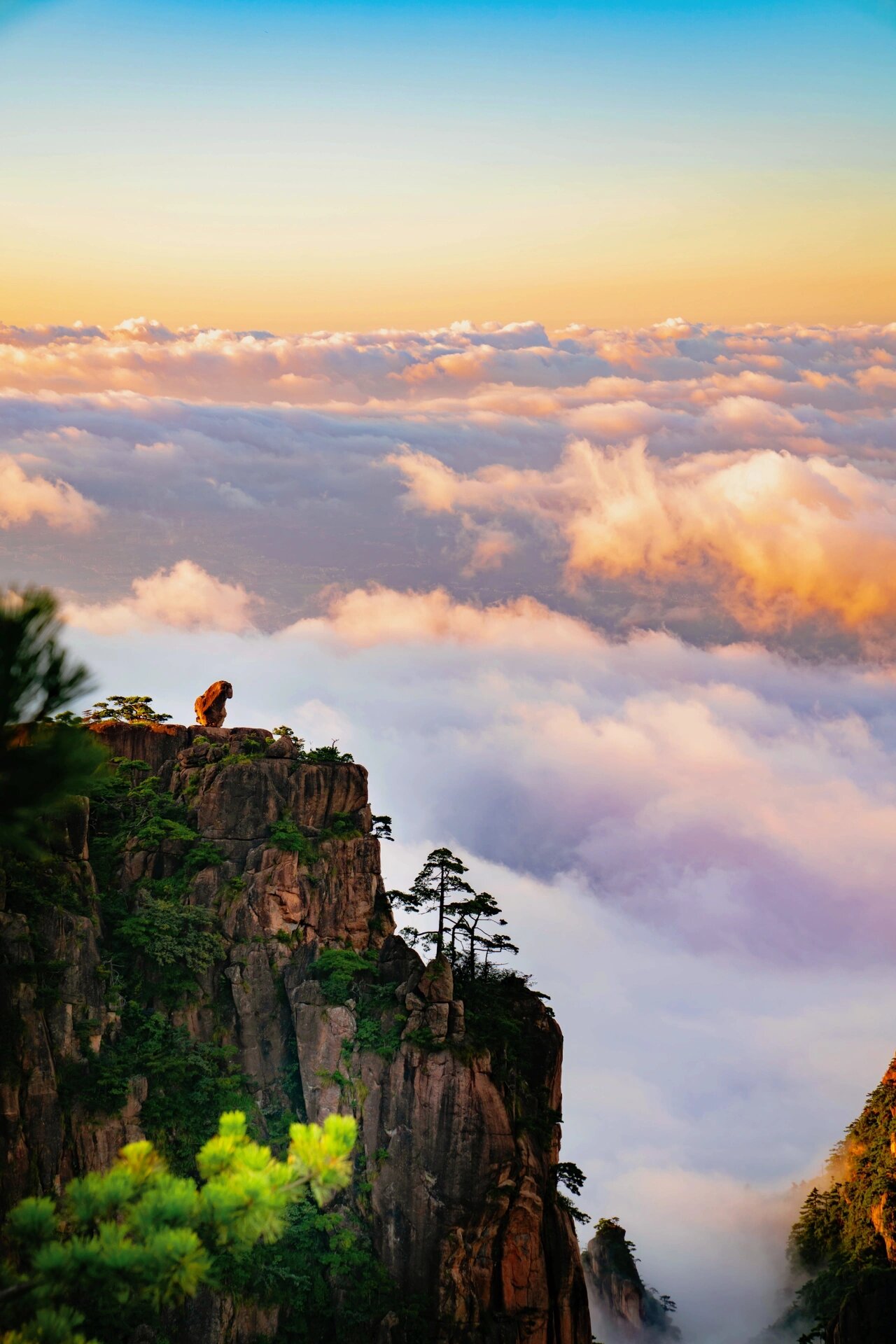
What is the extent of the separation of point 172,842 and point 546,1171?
1635 cm

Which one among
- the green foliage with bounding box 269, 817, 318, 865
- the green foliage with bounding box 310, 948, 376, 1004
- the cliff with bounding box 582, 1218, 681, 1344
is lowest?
the cliff with bounding box 582, 1218, 681, 1344

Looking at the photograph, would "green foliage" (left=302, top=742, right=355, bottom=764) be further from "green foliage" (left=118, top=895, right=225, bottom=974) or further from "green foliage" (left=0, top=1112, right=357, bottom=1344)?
"green foliage" (left=0, top=1112, right=357, bottom=1344)

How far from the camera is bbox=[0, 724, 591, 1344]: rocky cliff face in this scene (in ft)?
113

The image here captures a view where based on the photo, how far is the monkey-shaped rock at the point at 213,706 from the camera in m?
46.5

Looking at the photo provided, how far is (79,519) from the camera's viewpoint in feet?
568

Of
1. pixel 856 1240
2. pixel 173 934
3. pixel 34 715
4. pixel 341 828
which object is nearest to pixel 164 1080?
pixel 173 934

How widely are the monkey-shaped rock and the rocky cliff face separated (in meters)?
3.10

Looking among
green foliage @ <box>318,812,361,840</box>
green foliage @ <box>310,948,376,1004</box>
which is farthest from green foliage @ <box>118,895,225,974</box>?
green foliage @ <box>318,812,361,840</box>

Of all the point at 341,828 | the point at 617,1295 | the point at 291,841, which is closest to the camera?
the point at 291,841

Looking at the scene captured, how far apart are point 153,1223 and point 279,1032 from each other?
23660mm

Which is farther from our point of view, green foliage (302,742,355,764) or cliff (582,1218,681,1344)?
cliff (582,1218,681,1344)

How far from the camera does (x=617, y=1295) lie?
67.2m

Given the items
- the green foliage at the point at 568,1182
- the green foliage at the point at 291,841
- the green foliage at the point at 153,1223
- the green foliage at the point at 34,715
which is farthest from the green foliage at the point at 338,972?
the green foliage at the point at 34,715

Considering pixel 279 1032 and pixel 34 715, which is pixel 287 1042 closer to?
pixel 279 1032
